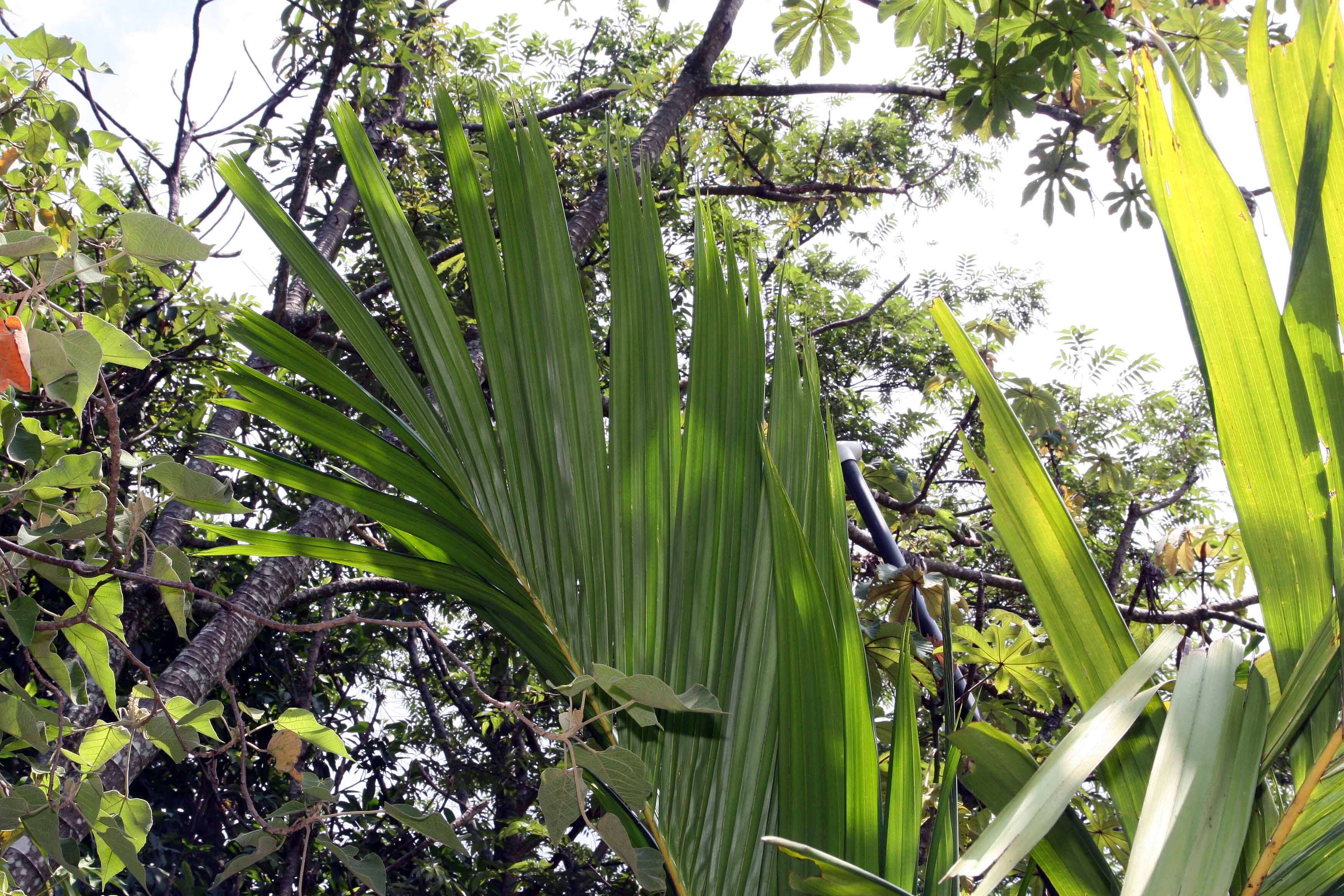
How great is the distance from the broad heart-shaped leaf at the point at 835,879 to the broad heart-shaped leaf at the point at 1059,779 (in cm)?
6

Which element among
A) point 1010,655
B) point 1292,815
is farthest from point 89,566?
point 1010,655

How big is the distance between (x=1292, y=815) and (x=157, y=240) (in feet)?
2.95

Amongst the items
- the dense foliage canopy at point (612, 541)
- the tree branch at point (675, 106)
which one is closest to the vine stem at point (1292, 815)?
the dense foliage canopy at point (612, 541)

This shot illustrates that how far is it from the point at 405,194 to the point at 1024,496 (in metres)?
3.25

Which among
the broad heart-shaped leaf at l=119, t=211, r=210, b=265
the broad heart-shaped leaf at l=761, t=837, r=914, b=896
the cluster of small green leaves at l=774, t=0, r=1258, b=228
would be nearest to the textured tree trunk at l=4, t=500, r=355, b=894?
the broad heart-shaped leaf at l=119, t=211, r=210, b=265

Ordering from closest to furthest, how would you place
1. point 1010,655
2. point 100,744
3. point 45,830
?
point 45,830 → point 100,744 → point 1010,655

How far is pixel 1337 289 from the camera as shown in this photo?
1.64 feet

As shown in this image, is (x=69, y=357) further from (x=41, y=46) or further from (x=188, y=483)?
(x=41, y=46)

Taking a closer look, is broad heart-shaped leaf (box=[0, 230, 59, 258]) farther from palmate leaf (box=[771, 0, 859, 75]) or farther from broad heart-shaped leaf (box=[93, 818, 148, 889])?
palmate leaf (box=[771, 0, 859, 75])

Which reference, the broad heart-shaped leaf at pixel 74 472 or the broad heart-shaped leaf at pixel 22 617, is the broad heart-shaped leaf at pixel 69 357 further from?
the broad heart-shaped leaf at pixel 22 617

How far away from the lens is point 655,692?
1.87ft

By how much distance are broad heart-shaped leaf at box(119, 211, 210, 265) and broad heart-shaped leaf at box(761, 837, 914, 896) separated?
622mm

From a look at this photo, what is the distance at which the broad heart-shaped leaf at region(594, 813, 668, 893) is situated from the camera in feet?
2.19

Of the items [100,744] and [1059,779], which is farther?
[100,744]
